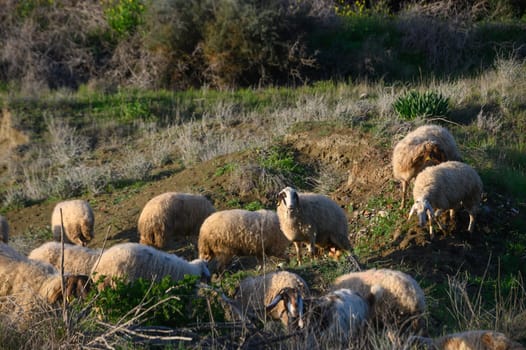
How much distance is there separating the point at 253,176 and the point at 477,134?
414 cm

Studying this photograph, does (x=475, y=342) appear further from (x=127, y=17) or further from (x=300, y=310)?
(x=127, y=17)

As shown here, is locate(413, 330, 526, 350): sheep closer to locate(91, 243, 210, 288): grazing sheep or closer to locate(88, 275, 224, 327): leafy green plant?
locate(88, 275, 224, 327): leafy green plant

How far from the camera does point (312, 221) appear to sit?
33.0 feet

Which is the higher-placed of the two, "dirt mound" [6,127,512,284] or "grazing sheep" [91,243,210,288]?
"grazing sheep" [91,243,210,288]

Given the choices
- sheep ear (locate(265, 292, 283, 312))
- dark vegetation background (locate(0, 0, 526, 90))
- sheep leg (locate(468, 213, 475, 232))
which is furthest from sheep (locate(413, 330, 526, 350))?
dark vegetation background (locate(0, 0, 526, 90))

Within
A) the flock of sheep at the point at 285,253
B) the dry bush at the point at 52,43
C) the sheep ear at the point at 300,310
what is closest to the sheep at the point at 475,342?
the flock of sheep at the point at 285,253

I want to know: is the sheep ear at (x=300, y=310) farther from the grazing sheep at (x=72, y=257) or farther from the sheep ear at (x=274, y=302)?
the grazing sheep at (x=72, y=257)

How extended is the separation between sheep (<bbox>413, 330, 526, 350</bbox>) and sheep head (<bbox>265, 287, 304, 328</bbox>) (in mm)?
1007

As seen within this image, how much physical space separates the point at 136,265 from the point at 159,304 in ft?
5.23

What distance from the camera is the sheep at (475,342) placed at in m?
6.10

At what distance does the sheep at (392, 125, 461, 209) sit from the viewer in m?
10.9

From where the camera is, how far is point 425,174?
398 inches

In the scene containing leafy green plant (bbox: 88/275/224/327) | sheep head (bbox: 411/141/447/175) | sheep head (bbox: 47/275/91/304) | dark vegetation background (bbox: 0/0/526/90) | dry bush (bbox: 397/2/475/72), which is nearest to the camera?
leafy green plant (bbox: 88/275/224/327)

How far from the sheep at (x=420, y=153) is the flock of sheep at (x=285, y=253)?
15 millimetres
